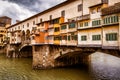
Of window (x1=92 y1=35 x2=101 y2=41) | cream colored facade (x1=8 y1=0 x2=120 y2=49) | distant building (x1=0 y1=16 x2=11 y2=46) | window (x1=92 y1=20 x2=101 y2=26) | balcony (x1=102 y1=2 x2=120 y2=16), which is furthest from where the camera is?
distant building (x1=0 y1=16 x2=11 y2=46)

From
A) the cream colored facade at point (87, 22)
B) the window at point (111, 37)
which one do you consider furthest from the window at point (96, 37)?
the window at point (111, 37)

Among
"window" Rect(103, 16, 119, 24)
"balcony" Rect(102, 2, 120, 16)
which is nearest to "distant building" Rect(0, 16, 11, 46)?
"balcony" Rect(102, 2, 120, 16)

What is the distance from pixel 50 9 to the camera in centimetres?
4253

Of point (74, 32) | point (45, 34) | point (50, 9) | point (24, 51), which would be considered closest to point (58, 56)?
point (45, 34)

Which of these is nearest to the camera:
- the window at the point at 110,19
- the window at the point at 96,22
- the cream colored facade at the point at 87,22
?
the window at the point at 110,19

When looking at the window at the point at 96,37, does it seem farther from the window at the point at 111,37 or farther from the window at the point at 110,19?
the window at the point at 110,19

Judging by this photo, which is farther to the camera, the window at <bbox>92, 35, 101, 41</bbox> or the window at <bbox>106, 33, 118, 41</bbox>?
the window at <bbox>92, 35, 101, 41</bbox>

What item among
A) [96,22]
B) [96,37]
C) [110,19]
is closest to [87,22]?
[96,22]

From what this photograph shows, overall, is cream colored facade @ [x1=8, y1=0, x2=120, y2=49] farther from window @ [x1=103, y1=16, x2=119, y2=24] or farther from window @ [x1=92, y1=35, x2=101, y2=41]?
window @ [x1=103, y1=16, x2=119, y2=24]

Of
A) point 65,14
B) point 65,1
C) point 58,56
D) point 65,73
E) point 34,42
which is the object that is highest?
point 65,1

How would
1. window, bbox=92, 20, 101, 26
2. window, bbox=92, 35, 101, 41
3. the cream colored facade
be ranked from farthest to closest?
window, bbox=92, 35, 101, 41 → window, bbox=92, 20, 101, 26 → the cream colored facade

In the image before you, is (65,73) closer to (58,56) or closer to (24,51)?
(58,56)

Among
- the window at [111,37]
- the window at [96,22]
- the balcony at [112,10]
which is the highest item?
the balcony at [112,10]

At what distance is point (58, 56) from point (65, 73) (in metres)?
4.84
